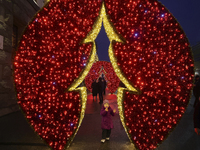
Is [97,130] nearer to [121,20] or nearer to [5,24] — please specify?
[121,20]

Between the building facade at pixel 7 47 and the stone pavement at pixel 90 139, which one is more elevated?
the building facade at pixel 7 47

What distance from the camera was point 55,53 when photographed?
9.56 feet

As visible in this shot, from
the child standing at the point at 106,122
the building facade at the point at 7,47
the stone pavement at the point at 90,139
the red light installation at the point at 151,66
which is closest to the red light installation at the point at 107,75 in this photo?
the building facade at the point at 7,47

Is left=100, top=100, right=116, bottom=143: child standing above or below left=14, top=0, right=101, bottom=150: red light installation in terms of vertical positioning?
below

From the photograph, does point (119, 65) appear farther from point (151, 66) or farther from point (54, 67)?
point (54, 67)

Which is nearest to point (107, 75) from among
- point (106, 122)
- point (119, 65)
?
point (106, 122)

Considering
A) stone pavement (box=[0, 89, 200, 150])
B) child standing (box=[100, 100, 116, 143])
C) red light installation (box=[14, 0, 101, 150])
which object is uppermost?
red light installation (box=[14, 0, 101, 150])

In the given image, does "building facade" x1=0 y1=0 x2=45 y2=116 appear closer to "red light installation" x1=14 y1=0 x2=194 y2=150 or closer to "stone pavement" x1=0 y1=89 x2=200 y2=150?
"stone pavement" x1=0 y1=89 x2=200 y2=150

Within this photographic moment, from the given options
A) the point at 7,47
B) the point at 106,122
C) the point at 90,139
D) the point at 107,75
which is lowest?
the point at 90,139

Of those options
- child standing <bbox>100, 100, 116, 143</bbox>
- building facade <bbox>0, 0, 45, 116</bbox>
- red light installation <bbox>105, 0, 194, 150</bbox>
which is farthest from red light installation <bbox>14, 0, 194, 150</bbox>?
building facade <bbox>0, 0, 45, 116</bbox>

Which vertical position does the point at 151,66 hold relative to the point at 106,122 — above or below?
above

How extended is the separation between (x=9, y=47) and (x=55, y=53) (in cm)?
500

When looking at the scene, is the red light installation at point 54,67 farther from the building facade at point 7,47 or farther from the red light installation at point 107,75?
the red light installation at point 107,75

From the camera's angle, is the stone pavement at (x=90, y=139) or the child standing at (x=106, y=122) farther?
the child standing at (x=106, y=122)
